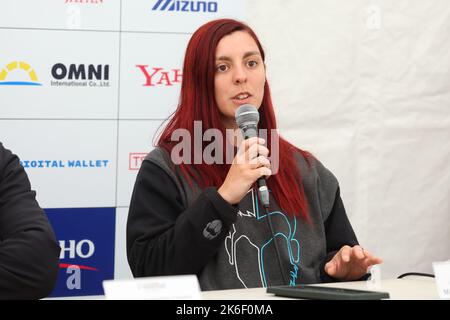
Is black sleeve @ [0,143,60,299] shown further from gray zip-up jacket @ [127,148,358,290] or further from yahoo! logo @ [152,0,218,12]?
yahoo! logo @ [152,0,218,12]

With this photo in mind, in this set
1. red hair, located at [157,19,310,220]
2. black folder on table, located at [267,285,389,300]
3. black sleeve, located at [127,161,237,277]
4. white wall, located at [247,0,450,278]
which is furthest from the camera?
white wall, located at [247,0,450,278]

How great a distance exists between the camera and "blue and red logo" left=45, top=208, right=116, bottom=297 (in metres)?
2.72

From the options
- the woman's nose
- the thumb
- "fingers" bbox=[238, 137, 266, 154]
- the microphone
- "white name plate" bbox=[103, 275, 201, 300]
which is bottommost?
the thumb

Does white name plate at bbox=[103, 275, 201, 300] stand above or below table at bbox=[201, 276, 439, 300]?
above

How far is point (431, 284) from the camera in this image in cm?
171

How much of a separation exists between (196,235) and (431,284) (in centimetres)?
59

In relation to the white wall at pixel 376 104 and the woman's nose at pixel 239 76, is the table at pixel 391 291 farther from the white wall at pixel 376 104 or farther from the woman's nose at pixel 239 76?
the white wall at pixel 376 104

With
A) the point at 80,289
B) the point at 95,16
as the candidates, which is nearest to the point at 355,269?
the point at 80,289

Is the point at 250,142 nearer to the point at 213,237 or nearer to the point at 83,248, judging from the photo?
the point at 213,237

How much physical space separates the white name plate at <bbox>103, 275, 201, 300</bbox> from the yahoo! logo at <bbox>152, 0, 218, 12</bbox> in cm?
195

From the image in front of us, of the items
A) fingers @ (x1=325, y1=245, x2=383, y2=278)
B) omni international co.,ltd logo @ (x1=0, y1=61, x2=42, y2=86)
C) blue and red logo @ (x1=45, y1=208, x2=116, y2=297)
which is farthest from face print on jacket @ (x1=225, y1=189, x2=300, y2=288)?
omni international co.,ltd logo @ (x1=0, y1=61, x2=42, y2=86)

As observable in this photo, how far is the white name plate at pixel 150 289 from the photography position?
3.35ft
